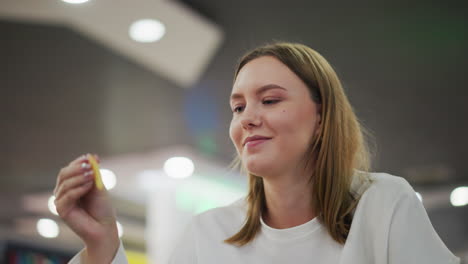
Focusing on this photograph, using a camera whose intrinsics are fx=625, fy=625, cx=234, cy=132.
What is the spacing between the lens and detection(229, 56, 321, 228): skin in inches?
65.4

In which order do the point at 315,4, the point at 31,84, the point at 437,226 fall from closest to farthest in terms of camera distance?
1. the point at 315,4
2. the point at 31,84
3. the point at 437,226

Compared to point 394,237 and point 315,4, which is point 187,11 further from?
point 394,237

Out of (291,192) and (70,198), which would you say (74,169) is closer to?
(70,198)

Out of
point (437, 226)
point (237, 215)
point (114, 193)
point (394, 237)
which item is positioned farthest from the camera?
point (437, 226)

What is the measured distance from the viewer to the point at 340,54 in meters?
5.15

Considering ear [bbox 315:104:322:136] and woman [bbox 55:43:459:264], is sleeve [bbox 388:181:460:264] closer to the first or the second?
woman [bbox 55:43:459:264]

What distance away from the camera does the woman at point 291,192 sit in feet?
5.13

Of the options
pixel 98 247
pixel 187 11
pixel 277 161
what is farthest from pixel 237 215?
pixel 187 11

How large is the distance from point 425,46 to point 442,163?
11.8 feet

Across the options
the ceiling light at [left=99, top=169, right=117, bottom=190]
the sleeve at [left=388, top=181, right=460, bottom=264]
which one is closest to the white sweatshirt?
the sleeve at [left=388, top=181, right=460, bottom=264]

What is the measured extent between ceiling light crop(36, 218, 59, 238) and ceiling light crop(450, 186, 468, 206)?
7159 mm

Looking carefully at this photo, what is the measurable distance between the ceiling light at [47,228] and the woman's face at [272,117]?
10.6 metres

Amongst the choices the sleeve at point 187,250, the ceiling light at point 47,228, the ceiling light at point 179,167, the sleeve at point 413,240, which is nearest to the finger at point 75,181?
the sleeve at point 187,250

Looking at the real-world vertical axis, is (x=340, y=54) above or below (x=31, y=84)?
below
